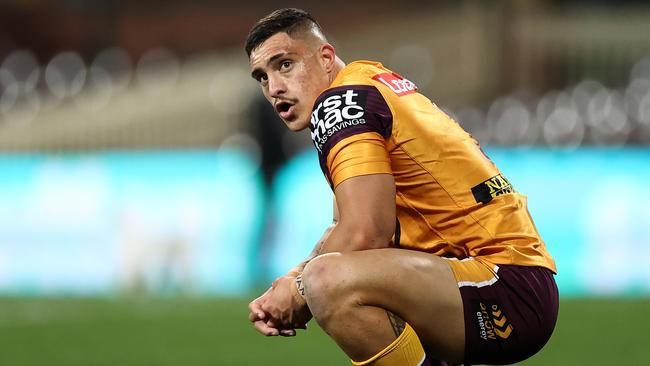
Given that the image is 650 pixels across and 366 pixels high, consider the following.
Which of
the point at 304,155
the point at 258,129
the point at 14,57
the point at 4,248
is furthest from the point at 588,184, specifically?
the point at 14,57

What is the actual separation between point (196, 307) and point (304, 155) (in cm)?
215

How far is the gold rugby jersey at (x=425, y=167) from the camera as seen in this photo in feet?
13.3

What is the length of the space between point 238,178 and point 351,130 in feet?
22.8

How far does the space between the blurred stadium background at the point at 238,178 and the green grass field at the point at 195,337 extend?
0.03m

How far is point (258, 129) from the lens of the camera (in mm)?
11812

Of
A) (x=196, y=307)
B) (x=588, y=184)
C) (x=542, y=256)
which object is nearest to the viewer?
(x=542, y=256)

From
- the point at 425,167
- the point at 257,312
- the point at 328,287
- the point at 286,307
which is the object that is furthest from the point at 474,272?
the point at 257,312

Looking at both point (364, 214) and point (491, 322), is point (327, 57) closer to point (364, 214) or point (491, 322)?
point (364, 214)

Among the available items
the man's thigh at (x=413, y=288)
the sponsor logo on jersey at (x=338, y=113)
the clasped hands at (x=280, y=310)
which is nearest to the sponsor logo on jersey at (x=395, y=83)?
the sponsor logo on jersey at (x=338, y=113)

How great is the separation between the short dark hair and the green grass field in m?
2.32

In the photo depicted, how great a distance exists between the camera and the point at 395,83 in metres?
4.24

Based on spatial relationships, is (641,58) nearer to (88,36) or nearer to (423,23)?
(423,23)

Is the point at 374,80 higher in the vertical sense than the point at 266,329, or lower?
higher

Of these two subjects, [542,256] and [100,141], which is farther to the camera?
[100,141]
